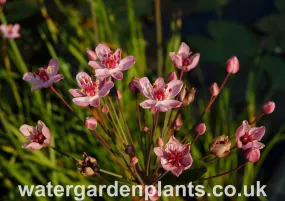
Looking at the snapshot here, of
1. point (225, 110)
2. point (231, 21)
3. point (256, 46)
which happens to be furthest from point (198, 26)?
point (225, 110)

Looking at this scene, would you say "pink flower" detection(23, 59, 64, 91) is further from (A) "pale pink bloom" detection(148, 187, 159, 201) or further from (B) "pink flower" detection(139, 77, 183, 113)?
(A) "pale pink bloom" detection(148, 187, 159, 201)

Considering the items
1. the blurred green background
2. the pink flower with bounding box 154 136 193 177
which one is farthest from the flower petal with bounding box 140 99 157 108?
the blurred green background

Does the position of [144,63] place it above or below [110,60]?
above

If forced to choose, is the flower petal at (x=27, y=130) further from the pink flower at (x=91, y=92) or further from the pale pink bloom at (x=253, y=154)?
the pale pink bloom at (x=253, y=154)

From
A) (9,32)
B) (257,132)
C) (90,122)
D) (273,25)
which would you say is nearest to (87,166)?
(90,122)

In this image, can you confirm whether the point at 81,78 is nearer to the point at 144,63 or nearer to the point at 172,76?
the point at 172,76

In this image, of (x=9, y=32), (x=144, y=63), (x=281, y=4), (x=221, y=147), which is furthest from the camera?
(x=281, y=4)

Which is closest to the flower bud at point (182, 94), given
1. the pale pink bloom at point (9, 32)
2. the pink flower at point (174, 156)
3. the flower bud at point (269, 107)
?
the pink flower at point (174, 156)

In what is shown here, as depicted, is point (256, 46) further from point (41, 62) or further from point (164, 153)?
point (164, 153)
